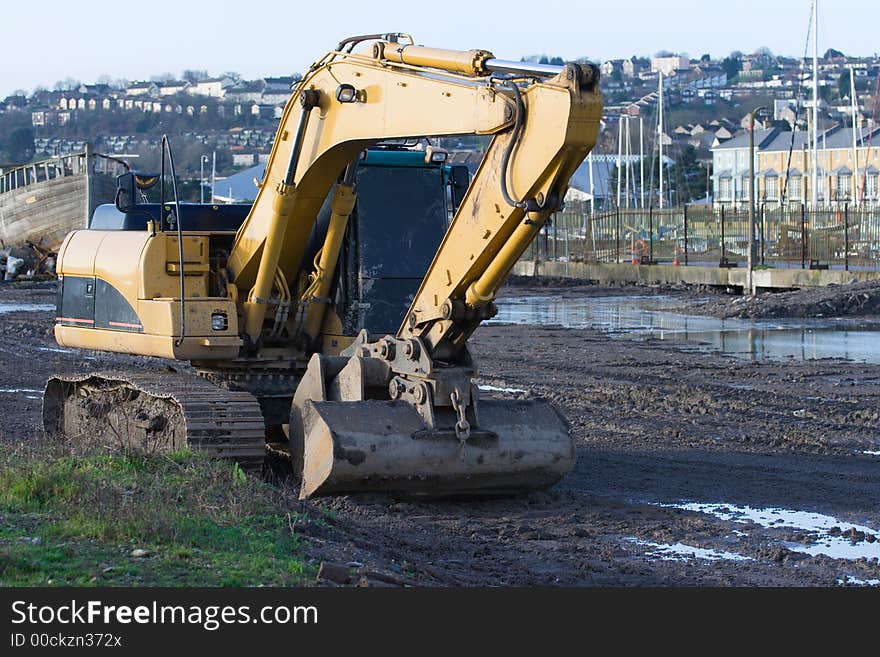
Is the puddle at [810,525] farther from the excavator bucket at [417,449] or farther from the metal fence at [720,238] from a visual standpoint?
the metal fence at [720,238]

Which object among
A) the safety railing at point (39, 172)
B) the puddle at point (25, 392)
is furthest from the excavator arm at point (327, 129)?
the safety railing at point (39, 172)

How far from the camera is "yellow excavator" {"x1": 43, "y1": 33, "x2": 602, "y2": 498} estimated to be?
978 centimetres

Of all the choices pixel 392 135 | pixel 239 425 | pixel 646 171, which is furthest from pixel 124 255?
pixel 646 171

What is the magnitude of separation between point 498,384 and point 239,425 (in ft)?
27.6

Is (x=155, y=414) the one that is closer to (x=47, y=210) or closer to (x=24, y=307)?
(x=24, y=307)

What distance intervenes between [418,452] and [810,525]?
297 centimetres

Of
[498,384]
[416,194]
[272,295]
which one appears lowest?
[498,384]

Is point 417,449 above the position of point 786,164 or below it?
below

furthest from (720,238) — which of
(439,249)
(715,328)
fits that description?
(439,249)

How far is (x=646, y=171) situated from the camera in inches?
4540

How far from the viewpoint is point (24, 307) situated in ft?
114

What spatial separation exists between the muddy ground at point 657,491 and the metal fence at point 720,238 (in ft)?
64.3

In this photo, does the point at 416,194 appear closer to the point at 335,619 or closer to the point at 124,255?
the point at 124,255

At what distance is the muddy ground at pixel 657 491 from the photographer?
8914 millimetres
